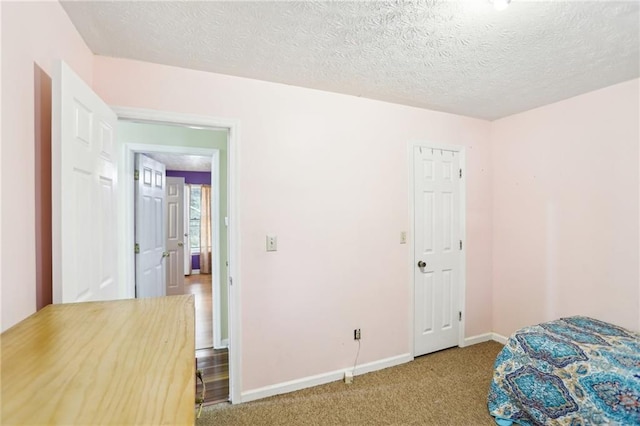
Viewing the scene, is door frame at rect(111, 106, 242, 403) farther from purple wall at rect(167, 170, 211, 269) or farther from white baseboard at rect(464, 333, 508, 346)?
purple wall at rect(167, 170, 211, 269)

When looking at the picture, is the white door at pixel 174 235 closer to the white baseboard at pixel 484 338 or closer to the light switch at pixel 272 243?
the light switch at pixel 272 243

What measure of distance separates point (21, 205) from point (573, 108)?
3.67m

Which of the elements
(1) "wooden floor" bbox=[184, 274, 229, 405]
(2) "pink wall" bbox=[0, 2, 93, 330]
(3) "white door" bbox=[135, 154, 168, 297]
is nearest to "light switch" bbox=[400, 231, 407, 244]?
(1) "wooden floor" bbox=[184, 274, 229, 405]

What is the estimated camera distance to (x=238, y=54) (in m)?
1.80

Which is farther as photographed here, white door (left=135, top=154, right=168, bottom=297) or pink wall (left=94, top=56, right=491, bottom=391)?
white door (left=135, top=154, right=168, bottom=297)

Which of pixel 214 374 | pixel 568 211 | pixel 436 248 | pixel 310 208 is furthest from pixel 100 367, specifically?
pixel 568 211

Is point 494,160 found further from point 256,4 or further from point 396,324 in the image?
point 256,4

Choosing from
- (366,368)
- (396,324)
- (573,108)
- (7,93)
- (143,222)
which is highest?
(573,108)

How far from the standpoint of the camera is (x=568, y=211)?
253 cm

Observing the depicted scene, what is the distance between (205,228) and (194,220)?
0.36 meters

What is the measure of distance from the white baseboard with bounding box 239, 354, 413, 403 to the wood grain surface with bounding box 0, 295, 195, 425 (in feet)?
4.78

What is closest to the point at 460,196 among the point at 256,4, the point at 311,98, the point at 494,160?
the point at 494,160

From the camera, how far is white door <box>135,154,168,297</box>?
2.93 m

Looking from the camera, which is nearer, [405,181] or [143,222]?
[405,181]
